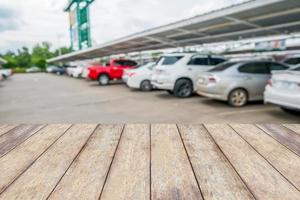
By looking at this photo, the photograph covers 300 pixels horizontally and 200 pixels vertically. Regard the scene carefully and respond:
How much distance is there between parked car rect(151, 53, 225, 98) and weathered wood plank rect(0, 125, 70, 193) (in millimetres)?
9021

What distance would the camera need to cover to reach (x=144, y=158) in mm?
2090

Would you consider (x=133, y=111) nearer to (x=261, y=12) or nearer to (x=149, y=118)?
(x=149, y=118)

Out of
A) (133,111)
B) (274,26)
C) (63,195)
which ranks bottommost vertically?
(133,111)

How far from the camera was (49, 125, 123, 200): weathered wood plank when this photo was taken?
161 cm

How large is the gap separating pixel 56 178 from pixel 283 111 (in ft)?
A: 25.9

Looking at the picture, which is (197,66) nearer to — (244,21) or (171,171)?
(244,21)

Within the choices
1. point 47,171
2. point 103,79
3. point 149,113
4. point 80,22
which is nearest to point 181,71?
point 149,113

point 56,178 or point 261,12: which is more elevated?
point 261,12

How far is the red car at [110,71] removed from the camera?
20.0 meters

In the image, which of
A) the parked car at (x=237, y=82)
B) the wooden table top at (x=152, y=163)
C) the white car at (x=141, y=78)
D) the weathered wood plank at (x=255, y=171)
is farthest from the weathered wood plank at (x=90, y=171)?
the white car at (x=141, y=78)

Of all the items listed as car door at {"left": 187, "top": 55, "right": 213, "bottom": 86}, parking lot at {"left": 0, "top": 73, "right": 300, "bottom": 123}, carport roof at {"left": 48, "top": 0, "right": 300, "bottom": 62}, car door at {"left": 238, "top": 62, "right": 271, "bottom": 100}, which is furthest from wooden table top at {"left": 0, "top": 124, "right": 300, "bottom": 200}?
car door at {"left": 187, "top": 55, "right": 213, "bottom": 86}

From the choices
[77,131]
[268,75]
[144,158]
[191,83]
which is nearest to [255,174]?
[144,158]

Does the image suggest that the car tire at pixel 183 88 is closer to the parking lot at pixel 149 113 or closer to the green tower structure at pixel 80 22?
the parking lot at pixel 149 113

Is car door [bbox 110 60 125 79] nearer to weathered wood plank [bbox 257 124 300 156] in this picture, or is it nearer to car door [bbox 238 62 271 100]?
car door [bbox 238 62 271 100]
